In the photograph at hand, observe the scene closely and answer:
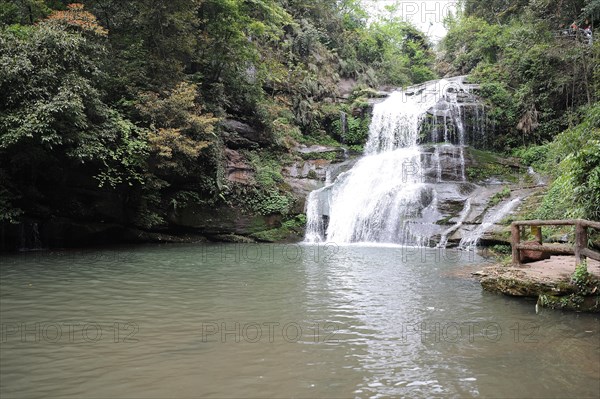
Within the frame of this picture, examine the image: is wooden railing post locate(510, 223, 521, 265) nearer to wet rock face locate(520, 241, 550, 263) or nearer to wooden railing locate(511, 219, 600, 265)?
wooden railing locate(511, 219, 600, 265)

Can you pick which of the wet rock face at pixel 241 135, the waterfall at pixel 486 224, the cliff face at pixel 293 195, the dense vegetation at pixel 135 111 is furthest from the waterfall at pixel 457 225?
the wet rock face at pixel 241 135

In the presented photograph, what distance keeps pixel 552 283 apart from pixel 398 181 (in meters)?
13.1

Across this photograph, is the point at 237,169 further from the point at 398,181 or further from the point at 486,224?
the point at 486,224

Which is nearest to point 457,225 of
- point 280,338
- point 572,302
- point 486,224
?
point 486,224

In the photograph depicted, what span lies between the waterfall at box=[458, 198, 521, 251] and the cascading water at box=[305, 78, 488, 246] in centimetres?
117

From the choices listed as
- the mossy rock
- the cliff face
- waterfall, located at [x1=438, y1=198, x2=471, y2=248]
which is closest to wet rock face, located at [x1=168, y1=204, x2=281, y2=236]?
the cliff face

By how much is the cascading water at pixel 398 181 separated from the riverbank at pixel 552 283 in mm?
7917

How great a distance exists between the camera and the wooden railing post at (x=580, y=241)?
21.9 feet

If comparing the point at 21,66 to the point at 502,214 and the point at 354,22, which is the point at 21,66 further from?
the point at 354,22

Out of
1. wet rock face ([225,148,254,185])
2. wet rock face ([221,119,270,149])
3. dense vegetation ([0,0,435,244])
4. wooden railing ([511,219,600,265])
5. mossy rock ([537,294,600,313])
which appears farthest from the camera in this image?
wet rock face ([221,119,270,149])

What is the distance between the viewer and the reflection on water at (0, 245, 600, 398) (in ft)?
13.2

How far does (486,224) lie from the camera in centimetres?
1516

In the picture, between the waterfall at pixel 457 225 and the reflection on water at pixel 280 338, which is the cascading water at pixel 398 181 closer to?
the waterfall at pixel 457 225

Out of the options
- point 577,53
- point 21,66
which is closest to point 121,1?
point 21,66
